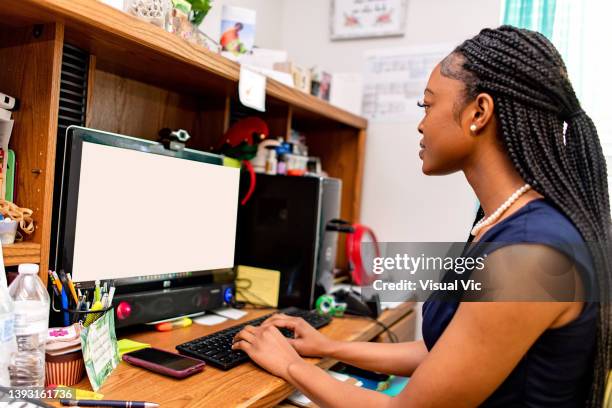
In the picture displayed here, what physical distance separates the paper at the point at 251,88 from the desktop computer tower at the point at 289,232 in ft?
0.95

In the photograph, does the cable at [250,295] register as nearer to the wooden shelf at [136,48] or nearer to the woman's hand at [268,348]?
the woman's hand at [268,348]

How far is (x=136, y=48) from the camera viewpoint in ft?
3.73

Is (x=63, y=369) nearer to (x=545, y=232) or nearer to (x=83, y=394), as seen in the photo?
(x=83, y=394)

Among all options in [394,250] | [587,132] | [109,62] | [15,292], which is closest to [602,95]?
[394,250]

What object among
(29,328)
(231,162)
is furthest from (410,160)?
(29,328)

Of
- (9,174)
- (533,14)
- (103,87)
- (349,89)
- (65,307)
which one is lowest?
(65,307)

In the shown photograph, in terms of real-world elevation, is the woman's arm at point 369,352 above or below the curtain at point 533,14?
below

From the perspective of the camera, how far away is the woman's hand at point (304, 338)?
1.15 metres

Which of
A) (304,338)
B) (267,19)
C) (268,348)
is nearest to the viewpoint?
(268,348)

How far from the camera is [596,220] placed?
80 centimetres

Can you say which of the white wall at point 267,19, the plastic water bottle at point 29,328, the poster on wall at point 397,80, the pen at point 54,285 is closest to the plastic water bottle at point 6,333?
the plastic water bottle at point 29,328

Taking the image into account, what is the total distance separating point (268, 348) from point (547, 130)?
2.27ft

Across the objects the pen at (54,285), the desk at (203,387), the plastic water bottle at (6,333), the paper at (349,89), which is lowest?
the desk at (203,387)

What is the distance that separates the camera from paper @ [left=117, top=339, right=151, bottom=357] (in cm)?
108
